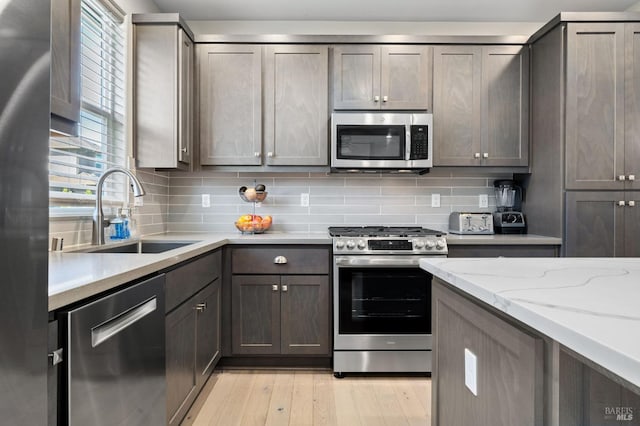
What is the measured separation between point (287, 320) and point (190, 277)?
882 millimetres

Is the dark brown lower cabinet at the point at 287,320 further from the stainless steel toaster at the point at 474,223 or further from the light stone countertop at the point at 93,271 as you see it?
the stainless steel toaster at the point at 474,223

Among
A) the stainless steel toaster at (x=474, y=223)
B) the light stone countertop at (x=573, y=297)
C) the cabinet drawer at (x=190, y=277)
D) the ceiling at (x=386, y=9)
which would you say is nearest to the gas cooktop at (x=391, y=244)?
the stainless steel toaster at (x=474, y=223)

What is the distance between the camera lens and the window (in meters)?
1.90

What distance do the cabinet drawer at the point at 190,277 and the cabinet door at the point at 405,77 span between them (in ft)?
5.38

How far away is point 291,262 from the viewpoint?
2576 millimetres

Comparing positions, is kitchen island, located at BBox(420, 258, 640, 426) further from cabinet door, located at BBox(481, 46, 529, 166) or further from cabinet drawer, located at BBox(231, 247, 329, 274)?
cabinet door, located at BBox(481, 46, 529, 166)

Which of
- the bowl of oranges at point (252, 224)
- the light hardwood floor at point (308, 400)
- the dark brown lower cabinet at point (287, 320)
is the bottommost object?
the light hardwood floor at point (308, 400)

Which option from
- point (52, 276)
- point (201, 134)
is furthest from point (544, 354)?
point (201, 134)

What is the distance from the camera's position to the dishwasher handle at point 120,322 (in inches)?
40.9

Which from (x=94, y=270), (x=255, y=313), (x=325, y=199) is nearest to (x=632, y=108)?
(x=325, y=199)

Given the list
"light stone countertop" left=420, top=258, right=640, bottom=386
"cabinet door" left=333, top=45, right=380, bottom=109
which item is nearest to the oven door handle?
"cabinet door" left=333, top=45, right=380, bottom=109

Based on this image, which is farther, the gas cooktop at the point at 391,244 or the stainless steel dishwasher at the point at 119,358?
the gas cooktop at the point at 391,244

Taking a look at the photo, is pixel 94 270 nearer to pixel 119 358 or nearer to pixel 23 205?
pixel 119 358

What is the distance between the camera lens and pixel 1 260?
0.57 metres
